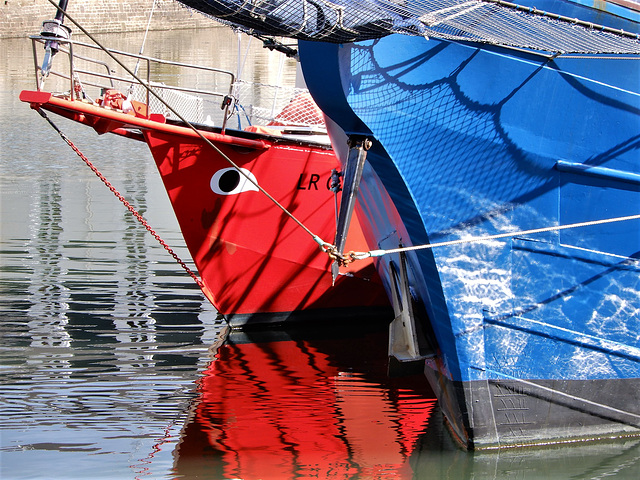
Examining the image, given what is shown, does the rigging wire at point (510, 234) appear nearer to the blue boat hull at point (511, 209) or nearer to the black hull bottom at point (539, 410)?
the blue boat hull at point (511, 209)

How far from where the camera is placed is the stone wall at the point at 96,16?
3400cm

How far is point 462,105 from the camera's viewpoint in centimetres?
457

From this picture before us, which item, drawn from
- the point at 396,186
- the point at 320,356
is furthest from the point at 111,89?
the point at 396,186

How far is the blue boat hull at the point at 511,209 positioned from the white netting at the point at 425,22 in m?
0.33

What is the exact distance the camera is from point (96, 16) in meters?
36.0

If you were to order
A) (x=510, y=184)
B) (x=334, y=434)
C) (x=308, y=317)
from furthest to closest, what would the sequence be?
1. (x=308, y=317)
2. (x=334, y=434)
3. (x=510, y=184)

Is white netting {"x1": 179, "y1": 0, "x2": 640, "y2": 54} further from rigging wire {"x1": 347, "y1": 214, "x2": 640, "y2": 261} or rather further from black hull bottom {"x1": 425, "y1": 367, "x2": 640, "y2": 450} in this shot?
black hull bottom {"x1": 425, "y1": 367, "x2": 640, "y2": 450}

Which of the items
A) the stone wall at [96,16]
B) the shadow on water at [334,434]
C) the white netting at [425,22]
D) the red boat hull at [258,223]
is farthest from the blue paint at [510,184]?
the stone wall at [96,16]

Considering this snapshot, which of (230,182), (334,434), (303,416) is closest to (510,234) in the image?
(334,434)

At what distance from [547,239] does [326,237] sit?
3.26 metres

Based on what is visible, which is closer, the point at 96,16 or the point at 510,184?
the point at 510,184

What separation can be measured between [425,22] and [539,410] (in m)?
2.54

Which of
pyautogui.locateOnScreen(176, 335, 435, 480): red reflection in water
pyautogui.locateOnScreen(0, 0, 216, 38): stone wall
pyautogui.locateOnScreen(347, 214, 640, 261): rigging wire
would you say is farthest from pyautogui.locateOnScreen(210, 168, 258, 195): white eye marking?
pyautogui.locateOnScreen(0, 0, 216, 38): stone wall

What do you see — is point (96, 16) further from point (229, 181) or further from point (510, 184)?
point (510, 184)
